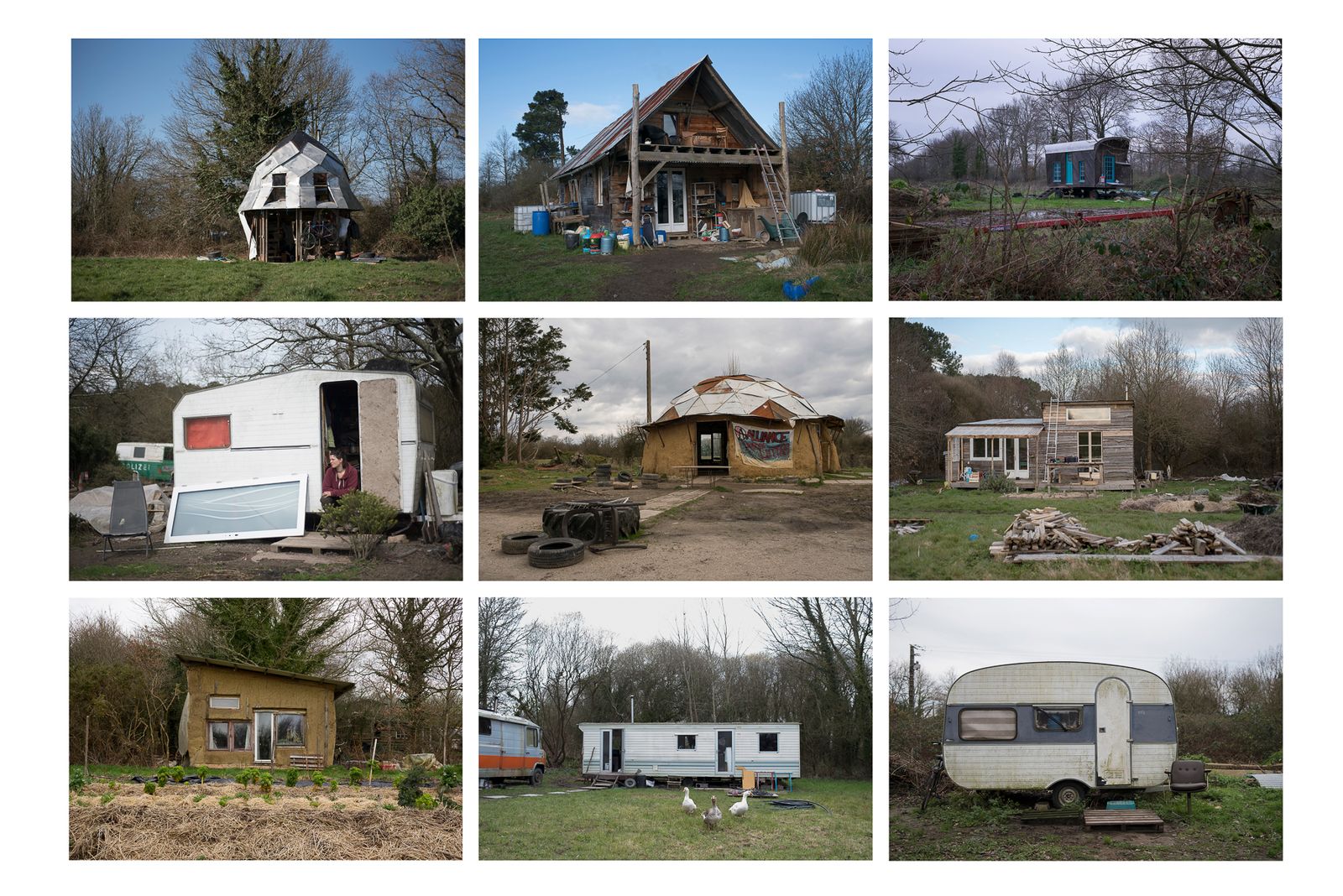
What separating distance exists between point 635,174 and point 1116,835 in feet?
24.3

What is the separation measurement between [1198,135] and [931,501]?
12.9 ft

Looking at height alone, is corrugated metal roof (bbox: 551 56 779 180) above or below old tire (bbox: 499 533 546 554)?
above

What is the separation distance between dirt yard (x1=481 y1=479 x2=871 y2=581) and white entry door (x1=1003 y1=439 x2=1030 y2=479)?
1.23m

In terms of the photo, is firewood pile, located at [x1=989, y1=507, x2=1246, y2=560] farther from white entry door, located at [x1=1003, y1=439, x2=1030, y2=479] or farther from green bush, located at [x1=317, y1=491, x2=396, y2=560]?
green bush, located at [x1=317, y1=491, x2=396, y2=560]

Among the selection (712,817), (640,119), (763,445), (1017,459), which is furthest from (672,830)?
(640,119)

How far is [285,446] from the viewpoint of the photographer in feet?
23.3

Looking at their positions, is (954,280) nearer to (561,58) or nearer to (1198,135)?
(1198,135)

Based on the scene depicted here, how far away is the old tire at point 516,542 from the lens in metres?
6.89

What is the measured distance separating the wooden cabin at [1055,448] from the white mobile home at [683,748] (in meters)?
2.92

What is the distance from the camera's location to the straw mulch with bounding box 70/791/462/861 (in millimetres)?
6449

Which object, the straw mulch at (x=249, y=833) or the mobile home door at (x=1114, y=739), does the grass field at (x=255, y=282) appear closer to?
the straw mulch at (x=249, y=833)

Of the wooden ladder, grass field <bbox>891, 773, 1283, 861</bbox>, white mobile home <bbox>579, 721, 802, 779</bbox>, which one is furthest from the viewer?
the wooden ladder

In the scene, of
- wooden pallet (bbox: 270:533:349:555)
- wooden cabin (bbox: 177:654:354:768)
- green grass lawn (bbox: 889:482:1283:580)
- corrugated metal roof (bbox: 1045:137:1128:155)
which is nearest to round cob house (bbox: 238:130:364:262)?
wooden pallet (bbox: 270:533:349:555)

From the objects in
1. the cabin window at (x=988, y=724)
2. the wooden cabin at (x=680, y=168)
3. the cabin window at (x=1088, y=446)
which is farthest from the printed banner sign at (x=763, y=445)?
the cabin window at (x=988, y=724)
